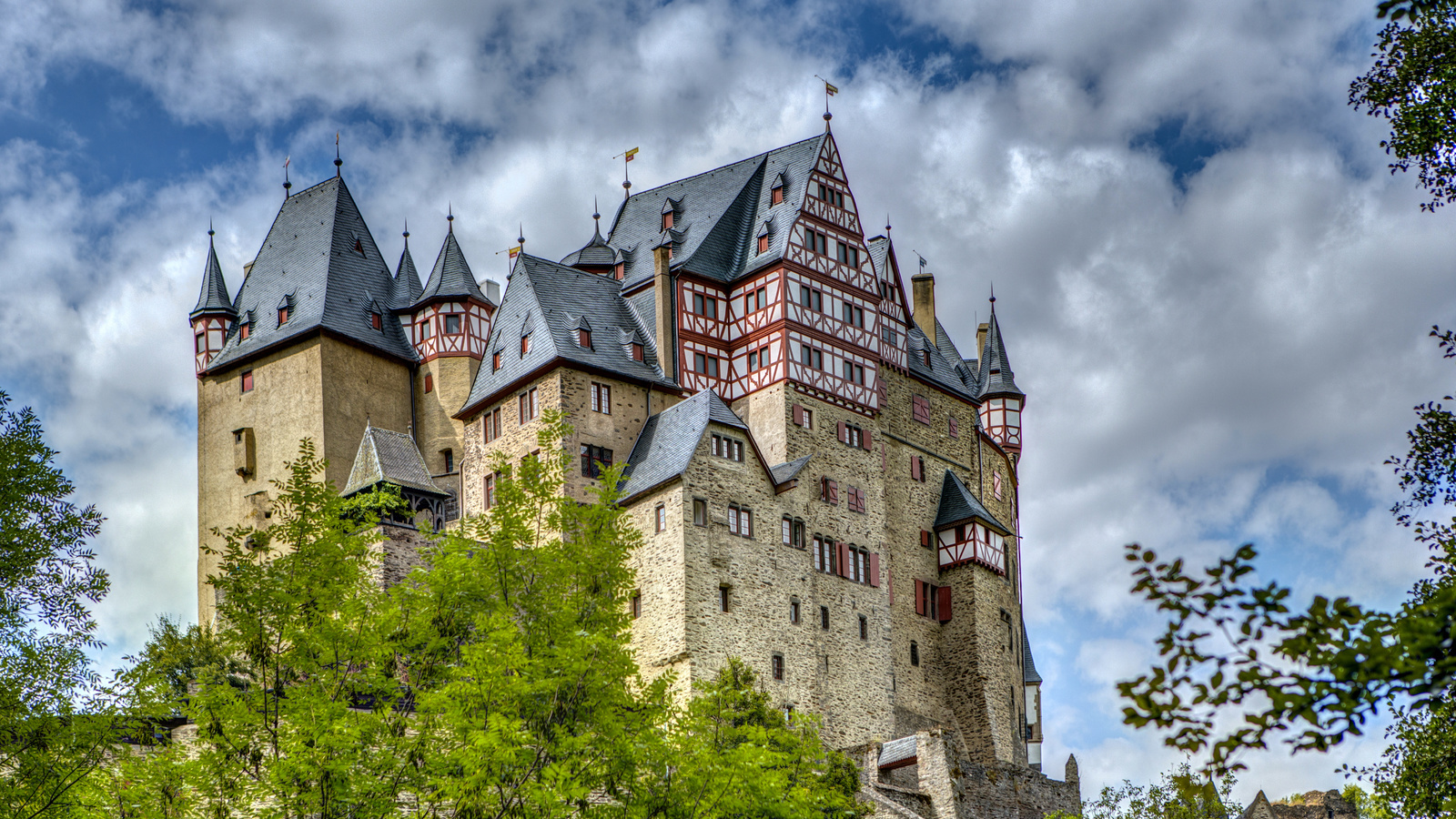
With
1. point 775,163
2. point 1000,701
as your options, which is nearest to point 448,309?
point 775,163

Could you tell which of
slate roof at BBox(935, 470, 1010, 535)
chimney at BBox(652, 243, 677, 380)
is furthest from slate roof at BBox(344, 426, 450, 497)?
slate roof at BBox(935, 470, 1010, 535)

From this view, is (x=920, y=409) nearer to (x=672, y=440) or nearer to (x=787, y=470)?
(x=787, y=470)

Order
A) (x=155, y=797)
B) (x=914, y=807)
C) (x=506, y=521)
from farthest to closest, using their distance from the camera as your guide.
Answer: (x=914, y=807), (x=506, y=521), (x=155, y=797)

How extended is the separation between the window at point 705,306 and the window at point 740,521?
8898 mm

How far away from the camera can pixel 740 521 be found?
4919 cm

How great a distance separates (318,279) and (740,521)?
19531 mm

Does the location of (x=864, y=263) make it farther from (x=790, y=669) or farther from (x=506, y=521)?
(x=506, y=521)

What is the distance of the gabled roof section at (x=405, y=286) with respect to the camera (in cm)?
6059

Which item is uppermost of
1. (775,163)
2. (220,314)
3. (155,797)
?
(775,163)

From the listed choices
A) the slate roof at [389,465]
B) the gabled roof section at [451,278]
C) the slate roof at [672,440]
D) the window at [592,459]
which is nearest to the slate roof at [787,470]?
the slate roof at [672,440]

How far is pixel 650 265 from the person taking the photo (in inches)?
2318

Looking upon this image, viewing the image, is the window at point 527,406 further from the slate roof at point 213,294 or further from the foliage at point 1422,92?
the foliage at point 1422,92

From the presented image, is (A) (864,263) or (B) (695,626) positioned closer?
(B) (695,626)

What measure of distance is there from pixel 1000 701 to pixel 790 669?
1084 cm
